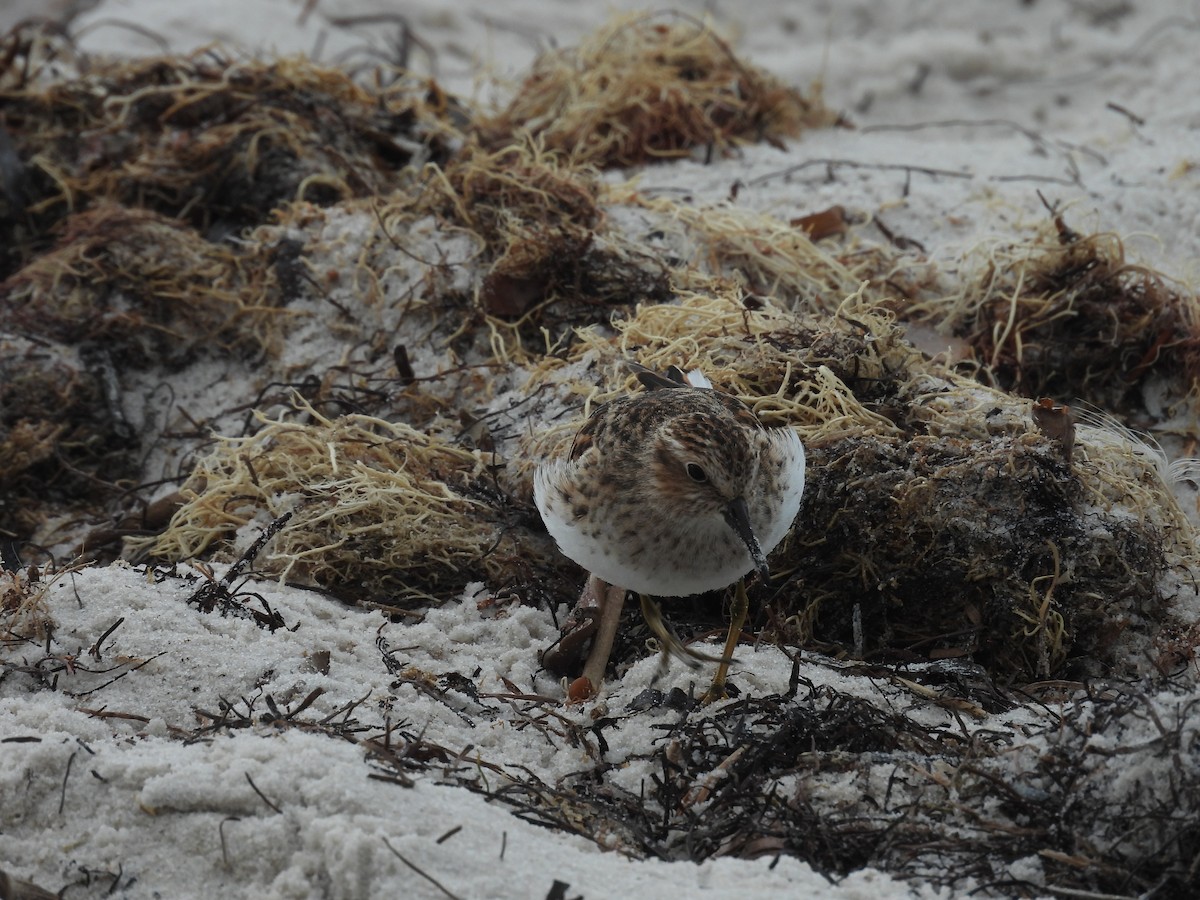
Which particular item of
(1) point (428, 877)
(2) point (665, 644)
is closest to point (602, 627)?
(2) point (665, 644)

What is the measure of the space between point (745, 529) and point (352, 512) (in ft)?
5.53

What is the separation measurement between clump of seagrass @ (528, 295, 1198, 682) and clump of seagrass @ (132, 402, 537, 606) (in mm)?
838

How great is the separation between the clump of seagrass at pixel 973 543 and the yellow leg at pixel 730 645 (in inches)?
9.2

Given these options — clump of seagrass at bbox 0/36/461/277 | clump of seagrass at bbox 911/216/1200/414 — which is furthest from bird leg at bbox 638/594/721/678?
clump of seagrass at bbox 0/36/461/277

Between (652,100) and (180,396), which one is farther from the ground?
(652,100)

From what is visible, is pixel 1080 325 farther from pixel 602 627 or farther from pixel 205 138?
pixel 205 138

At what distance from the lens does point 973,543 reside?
4117 mm

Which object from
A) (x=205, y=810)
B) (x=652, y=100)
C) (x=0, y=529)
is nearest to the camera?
(x=205, y=810)

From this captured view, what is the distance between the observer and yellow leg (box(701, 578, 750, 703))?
3670mm

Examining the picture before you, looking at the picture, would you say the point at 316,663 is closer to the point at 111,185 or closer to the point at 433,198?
the point at 433,198

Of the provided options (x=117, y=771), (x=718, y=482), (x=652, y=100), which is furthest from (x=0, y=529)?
(x=652, y=100)

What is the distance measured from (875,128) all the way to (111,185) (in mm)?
4086

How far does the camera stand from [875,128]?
727 centimetres

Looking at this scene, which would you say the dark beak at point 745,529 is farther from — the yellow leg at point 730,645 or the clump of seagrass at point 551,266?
the clump of seagrass at point 551,266
